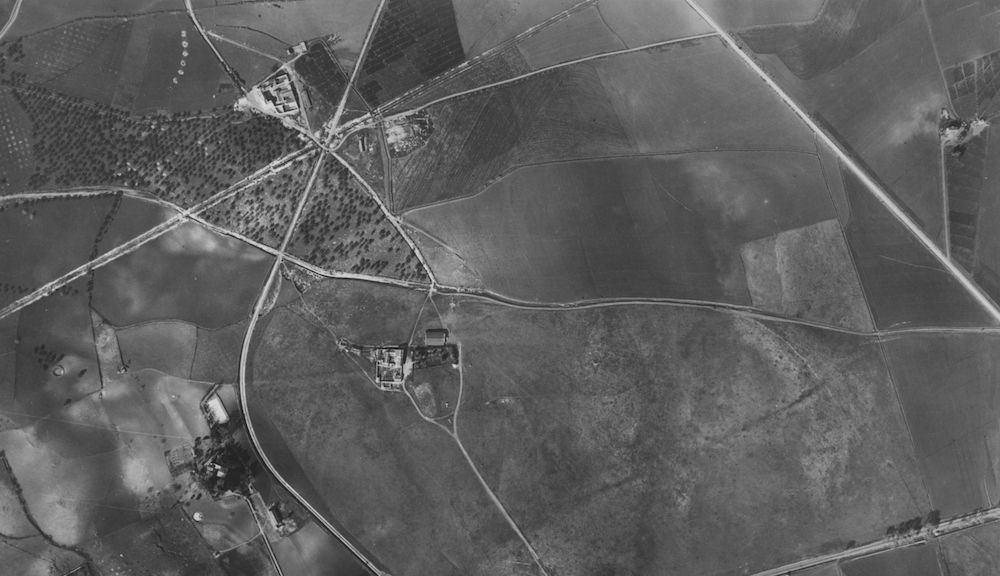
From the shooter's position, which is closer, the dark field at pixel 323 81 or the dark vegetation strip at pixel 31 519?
the dark vegetation strip at pixel 31 519

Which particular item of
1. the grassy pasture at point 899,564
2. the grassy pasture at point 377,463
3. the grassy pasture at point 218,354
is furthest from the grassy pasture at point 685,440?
the grassy pasture at point 218,354

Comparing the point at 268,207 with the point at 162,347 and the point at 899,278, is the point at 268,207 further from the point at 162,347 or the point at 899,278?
the point at 899,278

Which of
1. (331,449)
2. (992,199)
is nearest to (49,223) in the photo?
(331,449)

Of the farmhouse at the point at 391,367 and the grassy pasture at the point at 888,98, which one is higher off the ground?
the grassy pasture at the point at 888,98

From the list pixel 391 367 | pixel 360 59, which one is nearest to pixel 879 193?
pixel 391 367

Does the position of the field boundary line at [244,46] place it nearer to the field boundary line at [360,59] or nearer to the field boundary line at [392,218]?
the field boundary line at [360,59]

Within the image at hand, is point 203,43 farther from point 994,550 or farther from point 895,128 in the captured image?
point 994,550
